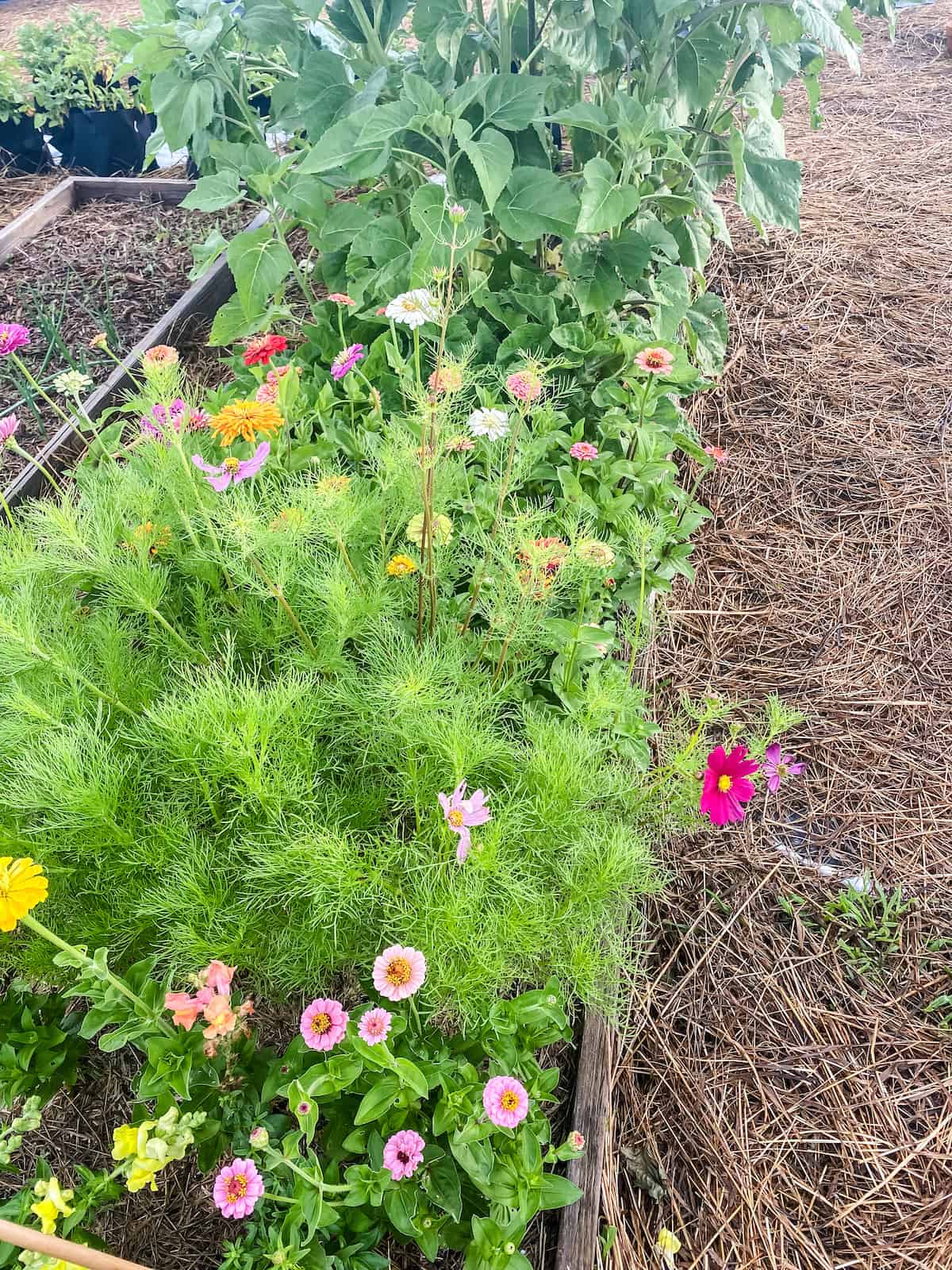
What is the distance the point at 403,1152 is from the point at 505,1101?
134 mm

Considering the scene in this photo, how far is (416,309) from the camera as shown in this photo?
138 centimetres

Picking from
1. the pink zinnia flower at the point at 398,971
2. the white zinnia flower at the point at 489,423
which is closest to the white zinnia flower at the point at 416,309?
the white zinnia flower at the point at 489,423

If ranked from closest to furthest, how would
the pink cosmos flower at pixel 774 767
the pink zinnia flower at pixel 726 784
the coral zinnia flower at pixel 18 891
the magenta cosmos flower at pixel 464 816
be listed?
1. the coral zinnia flower at pixel 18 891
2. the magenta cosmos flower at pixel 464 816
3. the pink zinnia flower at pixel 726 784
4. the pink cosmos flower at pixel 774 767

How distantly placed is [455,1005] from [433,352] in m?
1.51

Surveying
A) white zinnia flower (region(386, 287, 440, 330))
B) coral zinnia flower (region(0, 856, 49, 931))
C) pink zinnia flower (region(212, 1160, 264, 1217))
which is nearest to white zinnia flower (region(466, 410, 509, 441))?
white zinnia flower (region(386, 287, 440, 330))

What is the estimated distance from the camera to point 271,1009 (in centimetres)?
122

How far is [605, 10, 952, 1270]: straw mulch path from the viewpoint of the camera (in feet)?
4.09

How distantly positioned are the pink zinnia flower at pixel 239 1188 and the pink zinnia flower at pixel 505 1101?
0.24 meters

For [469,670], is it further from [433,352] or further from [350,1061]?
[433,352]

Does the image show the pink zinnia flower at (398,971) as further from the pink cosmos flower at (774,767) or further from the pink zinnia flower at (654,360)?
the pink zinnia flower at (654,360)

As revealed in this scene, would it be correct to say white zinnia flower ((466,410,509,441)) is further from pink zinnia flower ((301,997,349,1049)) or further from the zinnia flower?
pink zinnia flower ((301,997,349,1049))

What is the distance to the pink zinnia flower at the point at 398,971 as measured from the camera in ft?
2.72

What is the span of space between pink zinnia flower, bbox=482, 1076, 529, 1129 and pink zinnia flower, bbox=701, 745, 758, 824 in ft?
1.39

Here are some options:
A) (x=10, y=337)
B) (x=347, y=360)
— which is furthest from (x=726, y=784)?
(x=10, y=337)
